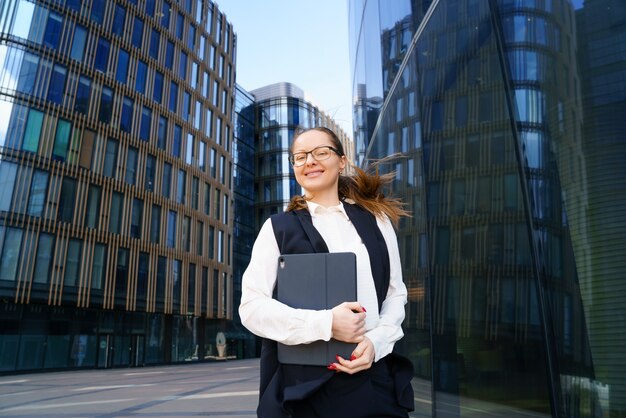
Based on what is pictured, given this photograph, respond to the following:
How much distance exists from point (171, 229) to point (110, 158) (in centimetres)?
584

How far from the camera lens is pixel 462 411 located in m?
3.68

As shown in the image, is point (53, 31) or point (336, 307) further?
point (53, 31)

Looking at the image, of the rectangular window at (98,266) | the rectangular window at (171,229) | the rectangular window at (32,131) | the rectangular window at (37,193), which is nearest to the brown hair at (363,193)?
the rectangular window at (37,193)

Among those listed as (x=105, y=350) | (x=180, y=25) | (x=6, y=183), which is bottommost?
(x=105, y=350)

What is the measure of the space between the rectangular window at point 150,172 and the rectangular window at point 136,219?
117cm

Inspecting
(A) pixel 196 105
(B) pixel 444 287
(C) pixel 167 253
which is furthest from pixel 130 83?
(B) pixel 444 287

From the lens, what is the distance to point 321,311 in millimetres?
1414

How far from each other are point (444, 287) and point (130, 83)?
27289 millimetres

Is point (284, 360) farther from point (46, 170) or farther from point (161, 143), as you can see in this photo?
point (161, 143)

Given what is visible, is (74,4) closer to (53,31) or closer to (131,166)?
(53,31)

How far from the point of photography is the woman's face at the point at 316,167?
181cm

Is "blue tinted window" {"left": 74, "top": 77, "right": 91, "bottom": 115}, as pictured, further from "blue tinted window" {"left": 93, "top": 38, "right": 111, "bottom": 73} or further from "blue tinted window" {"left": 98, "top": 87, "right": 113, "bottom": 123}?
"blue tinted window" {"left": 93, "top": 38, "right": 111, "bottom": 73}

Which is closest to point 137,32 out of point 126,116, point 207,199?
point 126,116

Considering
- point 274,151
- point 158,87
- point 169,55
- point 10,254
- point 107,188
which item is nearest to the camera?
point 10,254
